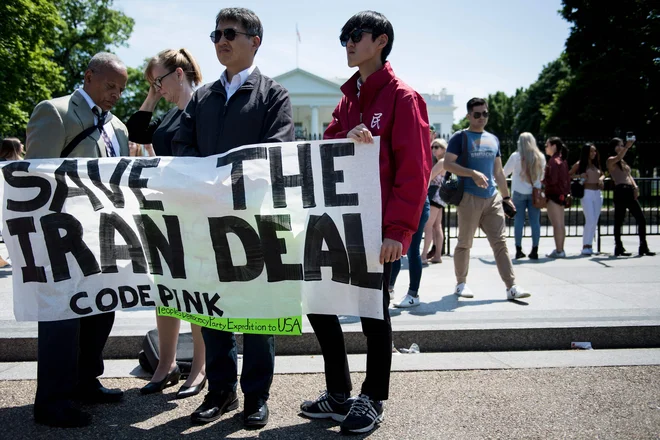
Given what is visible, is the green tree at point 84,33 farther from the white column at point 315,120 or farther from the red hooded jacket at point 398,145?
the red hooded jacket at point 398,145

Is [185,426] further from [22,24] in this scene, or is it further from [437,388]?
[22,24]

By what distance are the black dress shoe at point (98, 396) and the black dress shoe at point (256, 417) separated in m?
0.90

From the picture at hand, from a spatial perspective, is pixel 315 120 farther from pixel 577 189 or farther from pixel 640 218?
pixel 640 218

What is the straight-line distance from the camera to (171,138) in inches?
153

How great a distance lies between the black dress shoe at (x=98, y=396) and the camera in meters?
3.66

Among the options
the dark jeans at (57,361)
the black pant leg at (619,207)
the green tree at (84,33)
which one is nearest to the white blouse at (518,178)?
the black pant leg at (619,207)

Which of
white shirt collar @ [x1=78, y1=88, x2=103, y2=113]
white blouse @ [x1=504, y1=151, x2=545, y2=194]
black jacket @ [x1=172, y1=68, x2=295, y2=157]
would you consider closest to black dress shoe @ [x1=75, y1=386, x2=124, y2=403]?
black jacket @ [x1=172, y1=68, x2=295, y2=157]

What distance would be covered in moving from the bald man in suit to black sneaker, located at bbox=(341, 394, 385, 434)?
1.48 meters

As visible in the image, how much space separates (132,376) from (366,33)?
2.82m

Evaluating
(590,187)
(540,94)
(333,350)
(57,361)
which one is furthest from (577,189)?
(540,94)

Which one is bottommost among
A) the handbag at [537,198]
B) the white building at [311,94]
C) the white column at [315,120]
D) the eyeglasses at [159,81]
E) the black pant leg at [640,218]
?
the black pant leg at [640,218]

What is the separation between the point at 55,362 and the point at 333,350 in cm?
158

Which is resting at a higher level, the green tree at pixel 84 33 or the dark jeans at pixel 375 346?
the green tree at pixel 84 33

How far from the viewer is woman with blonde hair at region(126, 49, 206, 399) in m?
3.89
